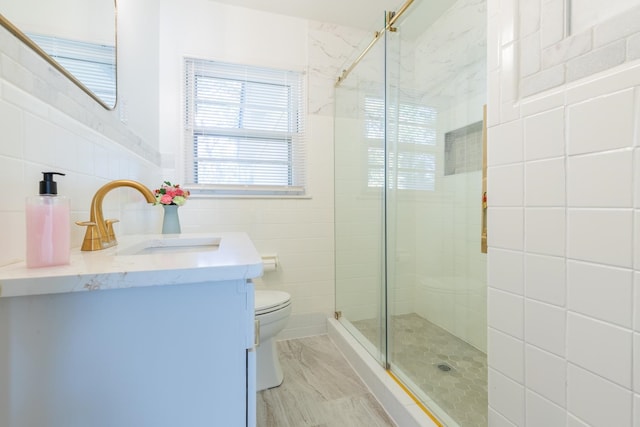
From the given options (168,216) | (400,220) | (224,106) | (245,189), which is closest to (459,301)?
(400,220)

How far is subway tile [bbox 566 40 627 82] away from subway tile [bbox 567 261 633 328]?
0.41 m

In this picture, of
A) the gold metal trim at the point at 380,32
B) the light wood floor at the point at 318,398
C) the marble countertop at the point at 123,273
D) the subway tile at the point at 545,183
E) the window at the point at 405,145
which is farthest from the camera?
the window at the point at 405,145

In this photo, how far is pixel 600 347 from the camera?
0.58 m

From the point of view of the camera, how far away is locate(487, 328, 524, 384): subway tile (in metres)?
0.74

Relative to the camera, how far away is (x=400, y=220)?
1.71m

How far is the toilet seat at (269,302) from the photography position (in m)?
1.35

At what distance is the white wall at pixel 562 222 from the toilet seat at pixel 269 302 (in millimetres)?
943

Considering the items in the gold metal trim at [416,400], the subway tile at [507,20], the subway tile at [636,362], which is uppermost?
the subway tile at [507,20]

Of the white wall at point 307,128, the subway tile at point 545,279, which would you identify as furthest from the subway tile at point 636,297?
the white wall at point 307,128

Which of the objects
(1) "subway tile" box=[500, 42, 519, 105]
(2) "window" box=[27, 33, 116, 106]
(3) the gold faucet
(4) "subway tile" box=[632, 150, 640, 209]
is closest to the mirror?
(2) "window" box=[27, 33, 116, 106]

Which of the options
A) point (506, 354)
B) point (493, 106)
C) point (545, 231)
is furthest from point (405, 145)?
point (506, 354)

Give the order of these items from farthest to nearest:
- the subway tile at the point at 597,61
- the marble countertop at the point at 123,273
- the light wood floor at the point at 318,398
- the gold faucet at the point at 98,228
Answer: the light wood floor at the point at 318,398, the gold faucet at the point at 98,228, the subway tile at the point at 597,61, the marble countertop at the point at 123,273

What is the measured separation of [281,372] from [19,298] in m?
1.34

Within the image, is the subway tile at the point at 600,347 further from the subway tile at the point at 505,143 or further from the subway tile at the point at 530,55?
the subway tile at the point at 530,55
